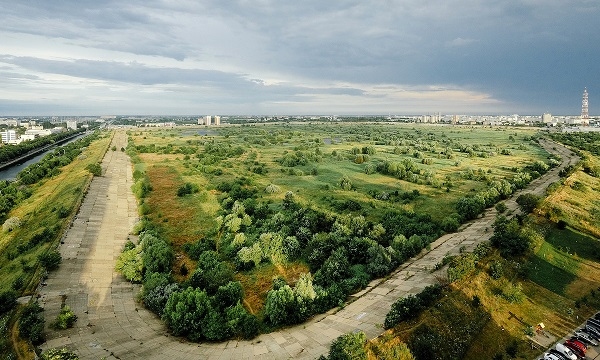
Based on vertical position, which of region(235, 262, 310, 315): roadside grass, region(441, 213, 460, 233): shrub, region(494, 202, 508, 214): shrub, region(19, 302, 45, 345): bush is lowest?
region(235, 262, 310, 315): roadside grass

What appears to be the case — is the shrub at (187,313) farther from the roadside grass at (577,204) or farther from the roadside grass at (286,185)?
the roadside grass at (577,204)

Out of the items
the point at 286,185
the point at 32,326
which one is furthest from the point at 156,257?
the point at 286,185

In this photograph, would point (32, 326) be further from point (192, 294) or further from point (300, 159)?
point (300, 159)

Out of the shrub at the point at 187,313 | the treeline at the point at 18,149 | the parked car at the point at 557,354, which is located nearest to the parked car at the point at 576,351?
the parked car at the point at 557,354

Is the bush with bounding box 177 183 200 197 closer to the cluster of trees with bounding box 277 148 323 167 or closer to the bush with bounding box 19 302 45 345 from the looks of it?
the cluster of trees with bounding box 277 148 323 167

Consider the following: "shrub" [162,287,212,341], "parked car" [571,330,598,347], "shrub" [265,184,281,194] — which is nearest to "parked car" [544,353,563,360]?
"parked car" [571,330,598,347]
